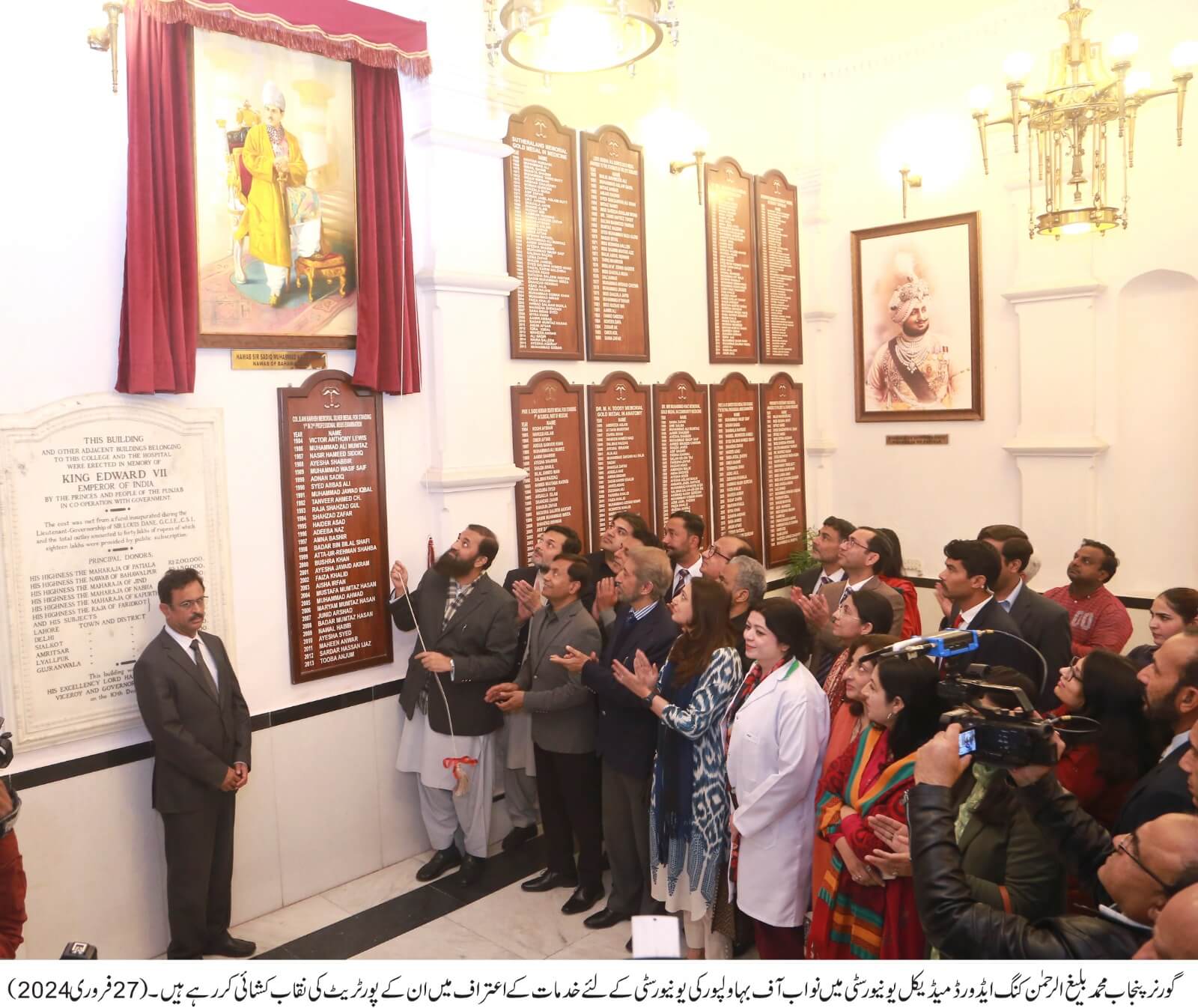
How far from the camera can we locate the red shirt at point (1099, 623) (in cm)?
459

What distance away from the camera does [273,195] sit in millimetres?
4262

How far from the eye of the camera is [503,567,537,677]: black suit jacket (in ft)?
15.4

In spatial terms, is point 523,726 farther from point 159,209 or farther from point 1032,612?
point 159,209

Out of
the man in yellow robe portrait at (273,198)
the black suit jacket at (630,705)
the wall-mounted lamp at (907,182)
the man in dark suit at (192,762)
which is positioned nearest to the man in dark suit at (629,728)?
the black suit jacket at (630,705)

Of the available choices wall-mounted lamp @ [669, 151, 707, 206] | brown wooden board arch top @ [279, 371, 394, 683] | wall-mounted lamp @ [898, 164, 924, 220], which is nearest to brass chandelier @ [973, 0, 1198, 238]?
wall-mounted lamp @ [898, 164, 924, 220]

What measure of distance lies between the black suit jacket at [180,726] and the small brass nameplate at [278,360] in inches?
48.4

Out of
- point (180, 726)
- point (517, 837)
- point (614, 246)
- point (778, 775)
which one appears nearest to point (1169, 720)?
point (778, 775)

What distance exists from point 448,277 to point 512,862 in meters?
2.97

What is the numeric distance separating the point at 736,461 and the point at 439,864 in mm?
3350

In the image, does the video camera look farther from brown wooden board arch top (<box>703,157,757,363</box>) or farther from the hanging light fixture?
brown wooden board arch top (<box>703,157,757,363</box>)

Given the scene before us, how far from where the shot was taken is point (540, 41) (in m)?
2.79

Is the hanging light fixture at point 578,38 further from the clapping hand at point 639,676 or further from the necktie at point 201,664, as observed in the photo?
the necktie at point 201,664

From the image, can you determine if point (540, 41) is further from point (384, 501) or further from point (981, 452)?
point (981, 452)

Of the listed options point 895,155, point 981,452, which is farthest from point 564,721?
point 895,155
